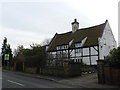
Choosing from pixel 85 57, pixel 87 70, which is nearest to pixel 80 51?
pixel 85 57

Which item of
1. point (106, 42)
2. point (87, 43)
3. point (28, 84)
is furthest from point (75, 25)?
point (28, 84)

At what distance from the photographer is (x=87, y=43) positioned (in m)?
43.3

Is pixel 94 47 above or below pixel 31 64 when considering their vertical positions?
above

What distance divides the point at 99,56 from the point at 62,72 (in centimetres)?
1640

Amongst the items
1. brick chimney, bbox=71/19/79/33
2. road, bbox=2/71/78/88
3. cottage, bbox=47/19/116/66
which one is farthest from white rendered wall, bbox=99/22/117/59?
road, bbox=2/71/78/88

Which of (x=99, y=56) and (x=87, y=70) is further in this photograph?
(x=99, y=56)

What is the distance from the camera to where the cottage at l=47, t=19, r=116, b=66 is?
136 ft

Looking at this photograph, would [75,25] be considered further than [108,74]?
Yes

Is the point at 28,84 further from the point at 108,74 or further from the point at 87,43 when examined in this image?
the point at 87,43

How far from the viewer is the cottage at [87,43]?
4147 cm

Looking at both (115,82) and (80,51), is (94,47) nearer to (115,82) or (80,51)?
(80,51)

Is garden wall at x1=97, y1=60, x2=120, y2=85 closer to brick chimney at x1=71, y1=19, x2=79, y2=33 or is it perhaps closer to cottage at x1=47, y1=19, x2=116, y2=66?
cottage at x1=47, y1=19, x2=116, y2=66

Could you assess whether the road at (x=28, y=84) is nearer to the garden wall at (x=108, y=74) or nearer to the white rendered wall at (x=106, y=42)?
the garden wall at (x=108, y=74)

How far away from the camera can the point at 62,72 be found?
26109mm
